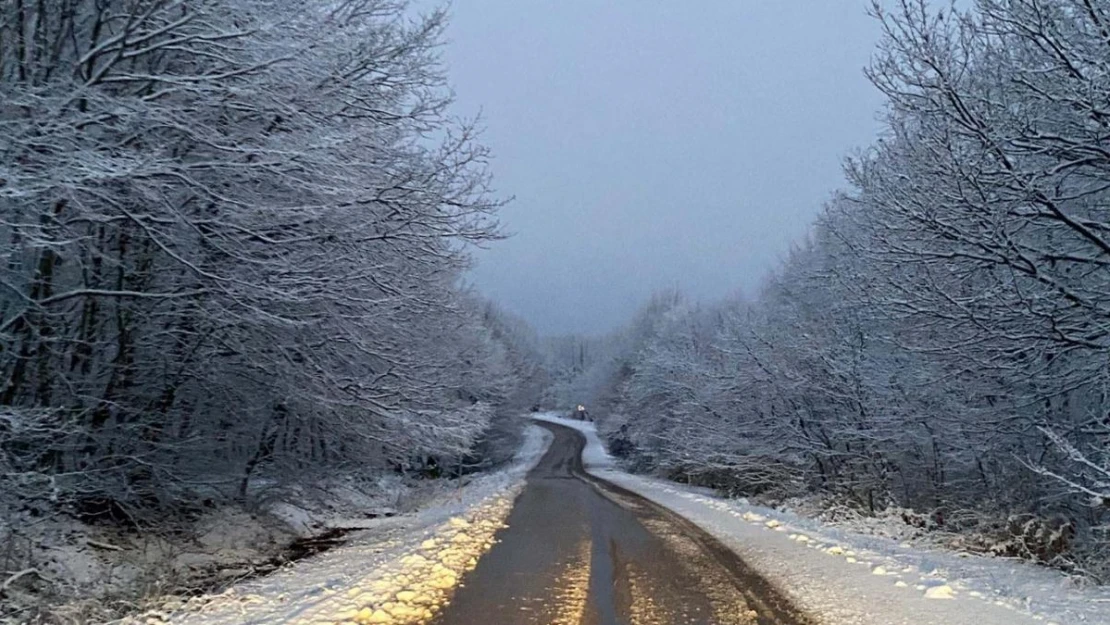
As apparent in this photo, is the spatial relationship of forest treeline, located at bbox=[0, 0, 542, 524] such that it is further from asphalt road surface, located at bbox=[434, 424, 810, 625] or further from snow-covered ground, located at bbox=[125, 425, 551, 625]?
asphalt road surface, located at bbox=[434, 424, 810, 625]

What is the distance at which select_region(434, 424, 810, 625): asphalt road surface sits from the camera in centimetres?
716

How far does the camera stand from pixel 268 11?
30.8ft

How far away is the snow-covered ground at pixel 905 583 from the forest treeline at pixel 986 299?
853 millimetres

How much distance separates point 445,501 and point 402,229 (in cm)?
1789

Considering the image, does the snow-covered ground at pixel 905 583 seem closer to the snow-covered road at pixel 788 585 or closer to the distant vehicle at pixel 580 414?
the snow-covered road at pixel 788 585

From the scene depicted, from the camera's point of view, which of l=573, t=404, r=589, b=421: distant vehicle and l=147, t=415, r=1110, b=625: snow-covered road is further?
l=573, t=404, r=589, b=421: distant vehicle

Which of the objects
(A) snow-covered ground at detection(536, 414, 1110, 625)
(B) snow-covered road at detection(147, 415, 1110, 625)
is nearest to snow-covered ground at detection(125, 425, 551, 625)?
(B) snow-covered road at detection(147, 415, 1110, 625)

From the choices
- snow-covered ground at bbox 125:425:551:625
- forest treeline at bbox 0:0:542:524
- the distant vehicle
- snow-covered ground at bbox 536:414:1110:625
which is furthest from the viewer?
the distant vehicle

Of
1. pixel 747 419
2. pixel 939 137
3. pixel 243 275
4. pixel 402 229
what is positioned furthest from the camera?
pixel 747 419

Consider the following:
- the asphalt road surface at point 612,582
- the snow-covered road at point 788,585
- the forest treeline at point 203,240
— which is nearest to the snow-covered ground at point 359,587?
the snow-covered road at point 788,585

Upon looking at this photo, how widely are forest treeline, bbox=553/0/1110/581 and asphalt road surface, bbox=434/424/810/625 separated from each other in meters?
3.51

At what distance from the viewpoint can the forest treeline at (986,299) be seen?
28.6 ft

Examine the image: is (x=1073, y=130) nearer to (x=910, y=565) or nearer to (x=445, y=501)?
(x=910, y=565)

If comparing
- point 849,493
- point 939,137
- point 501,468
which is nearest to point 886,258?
point 939,137
